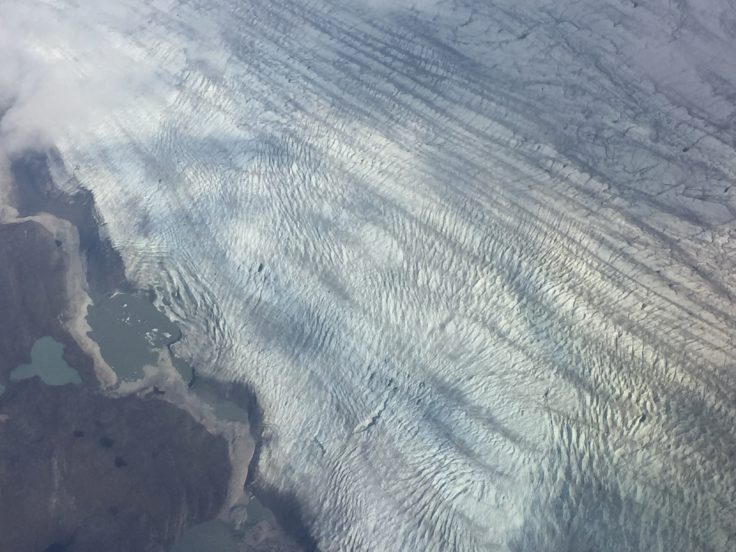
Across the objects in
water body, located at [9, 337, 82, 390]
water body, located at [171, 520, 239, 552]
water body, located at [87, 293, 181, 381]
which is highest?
water body, located at [87, 293, 181, 381]

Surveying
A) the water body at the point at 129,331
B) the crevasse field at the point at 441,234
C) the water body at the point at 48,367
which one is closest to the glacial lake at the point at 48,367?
the water body at the point at 48,367

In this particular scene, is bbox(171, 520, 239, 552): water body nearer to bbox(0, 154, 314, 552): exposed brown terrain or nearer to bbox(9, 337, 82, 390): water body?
bbox(0, 154, 314, 552): exposed brown terrain

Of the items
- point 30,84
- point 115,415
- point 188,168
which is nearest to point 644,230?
point 188,168

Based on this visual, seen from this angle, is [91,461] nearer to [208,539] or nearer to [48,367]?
[48,367]

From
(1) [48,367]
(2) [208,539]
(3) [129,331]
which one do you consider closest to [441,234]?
(3) [129,331]

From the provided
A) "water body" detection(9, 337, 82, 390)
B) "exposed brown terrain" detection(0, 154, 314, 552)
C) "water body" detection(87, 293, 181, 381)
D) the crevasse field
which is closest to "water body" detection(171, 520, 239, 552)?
"exposed brown terrain" detection(0, 154, 314, 552)

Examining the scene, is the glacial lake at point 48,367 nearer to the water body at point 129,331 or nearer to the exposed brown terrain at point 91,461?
the exposed brown terrain at point 91,461
